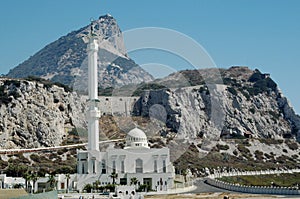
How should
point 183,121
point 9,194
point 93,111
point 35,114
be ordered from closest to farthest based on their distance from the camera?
1. point 9,194
2. point 93,111
3. point 35,114
4. point 183,121

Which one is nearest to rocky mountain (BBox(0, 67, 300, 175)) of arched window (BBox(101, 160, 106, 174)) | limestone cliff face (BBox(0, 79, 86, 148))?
limestone cliff face (BBox(0, 79, 86, 148))

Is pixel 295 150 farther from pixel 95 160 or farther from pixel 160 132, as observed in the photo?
pixel 95 160

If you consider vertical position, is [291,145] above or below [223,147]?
above

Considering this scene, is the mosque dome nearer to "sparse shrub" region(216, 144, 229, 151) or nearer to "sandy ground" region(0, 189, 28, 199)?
"sandy ground" region(0, 189, 28, 199)

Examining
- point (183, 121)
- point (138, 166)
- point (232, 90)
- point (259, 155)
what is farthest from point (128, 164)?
point (232, 90)

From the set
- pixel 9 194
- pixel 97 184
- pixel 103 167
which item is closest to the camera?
pixel 9 194

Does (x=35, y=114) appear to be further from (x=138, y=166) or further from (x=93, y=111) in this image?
(x=138, y=166)
